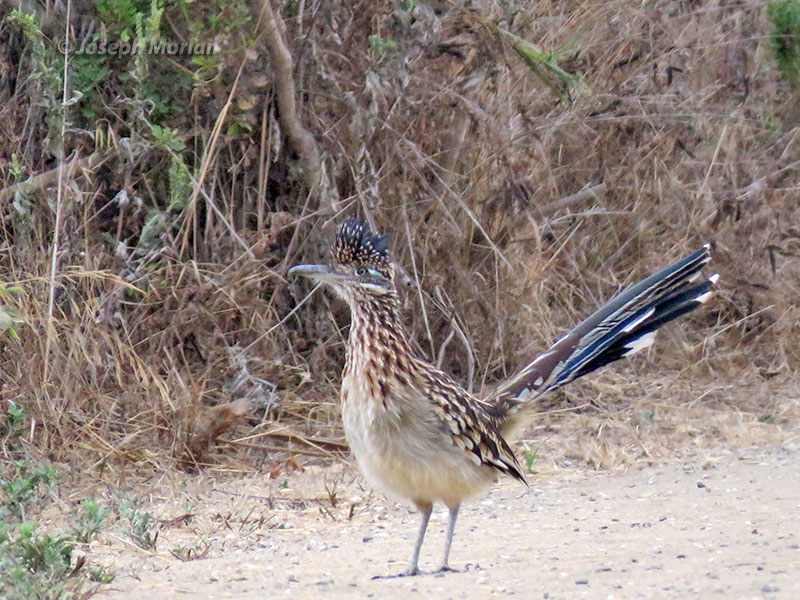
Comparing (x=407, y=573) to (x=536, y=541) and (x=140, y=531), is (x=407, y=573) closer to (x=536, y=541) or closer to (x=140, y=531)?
(x=536, y=541)

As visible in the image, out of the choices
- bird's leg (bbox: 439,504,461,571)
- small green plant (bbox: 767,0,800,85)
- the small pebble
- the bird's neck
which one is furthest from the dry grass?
the small pebble

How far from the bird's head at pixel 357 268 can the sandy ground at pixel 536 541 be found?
106 centimetres

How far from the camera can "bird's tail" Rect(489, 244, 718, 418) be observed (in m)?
5.41

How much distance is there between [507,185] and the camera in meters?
7.21

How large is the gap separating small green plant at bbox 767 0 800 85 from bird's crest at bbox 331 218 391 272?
13.8ft

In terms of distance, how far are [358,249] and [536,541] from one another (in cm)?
142

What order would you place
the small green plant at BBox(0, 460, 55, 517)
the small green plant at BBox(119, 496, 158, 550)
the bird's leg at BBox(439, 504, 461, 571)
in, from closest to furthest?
1. the bird's leg at BBox(439, 504, 461, 571)
2. the small green plant at BBox(119, 496, 158, 550)
3. the small green plant at BBox(0, 460, 55, 517)

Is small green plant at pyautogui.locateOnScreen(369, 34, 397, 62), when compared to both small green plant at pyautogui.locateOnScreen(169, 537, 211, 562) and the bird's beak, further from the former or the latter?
small green plant at pyautogui.locateOnScreen(169, 537, 211, 562)

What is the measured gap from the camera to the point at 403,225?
23.7 ft

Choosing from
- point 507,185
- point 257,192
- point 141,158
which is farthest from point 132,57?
point 507,185

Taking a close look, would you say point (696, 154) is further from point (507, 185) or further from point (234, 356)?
point (234, 356)

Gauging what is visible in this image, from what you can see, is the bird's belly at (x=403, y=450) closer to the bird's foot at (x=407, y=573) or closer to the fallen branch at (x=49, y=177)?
the bird's foot at (x=407, y=573)

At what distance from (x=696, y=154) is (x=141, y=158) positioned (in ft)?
12.2

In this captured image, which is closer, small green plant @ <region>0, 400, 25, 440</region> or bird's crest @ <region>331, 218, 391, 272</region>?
bird's crest @ <region>331, 218, 391, 272</region>
